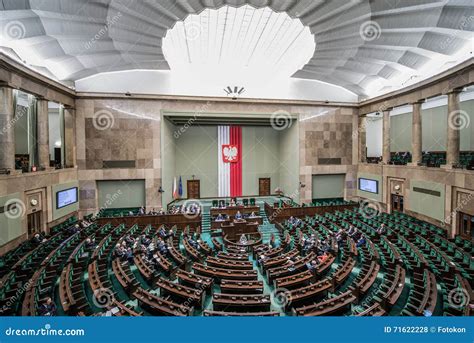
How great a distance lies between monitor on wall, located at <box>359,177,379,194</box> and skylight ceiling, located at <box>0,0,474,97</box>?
669 centimetres

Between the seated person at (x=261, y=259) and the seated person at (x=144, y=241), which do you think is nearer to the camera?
the seated person at (x=261, y=259)

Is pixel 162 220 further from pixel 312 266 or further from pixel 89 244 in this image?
pixel 312 266

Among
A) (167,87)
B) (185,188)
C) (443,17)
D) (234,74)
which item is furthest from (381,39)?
(185,188)

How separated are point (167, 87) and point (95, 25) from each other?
21.7ft

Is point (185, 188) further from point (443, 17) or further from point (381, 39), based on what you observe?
point (443, 17)

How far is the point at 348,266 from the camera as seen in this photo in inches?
330
